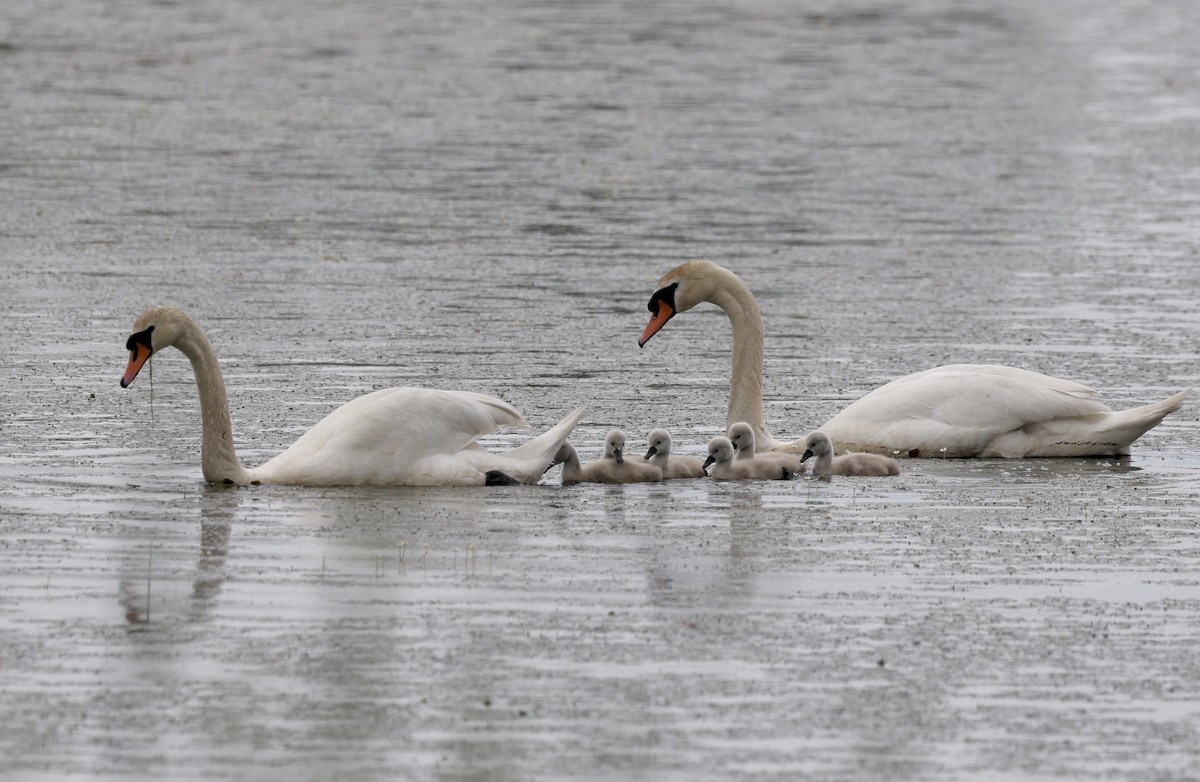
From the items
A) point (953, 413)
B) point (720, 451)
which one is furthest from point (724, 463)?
point (953, 413)

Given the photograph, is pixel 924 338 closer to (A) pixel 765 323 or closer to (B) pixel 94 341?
(A) pixel 765 323

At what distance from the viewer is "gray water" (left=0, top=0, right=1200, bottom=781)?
703 cm

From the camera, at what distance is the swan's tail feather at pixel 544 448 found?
10781 mm

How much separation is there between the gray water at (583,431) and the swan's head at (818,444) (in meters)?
0.27

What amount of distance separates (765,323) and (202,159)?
32.6ft

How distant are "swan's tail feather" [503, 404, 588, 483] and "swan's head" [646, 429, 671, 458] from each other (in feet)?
1.23

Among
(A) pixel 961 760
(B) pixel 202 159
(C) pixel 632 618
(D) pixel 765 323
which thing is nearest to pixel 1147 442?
(D) pixel 765 323

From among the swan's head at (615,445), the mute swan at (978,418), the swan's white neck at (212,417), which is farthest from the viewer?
the mute swan at (978,418)

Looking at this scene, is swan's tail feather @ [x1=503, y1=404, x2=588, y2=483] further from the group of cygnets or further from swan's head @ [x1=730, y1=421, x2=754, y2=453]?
swan's head @ [x1=730, y1=421, x2=754, y2=453]

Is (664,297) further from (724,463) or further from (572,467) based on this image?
(572,467)

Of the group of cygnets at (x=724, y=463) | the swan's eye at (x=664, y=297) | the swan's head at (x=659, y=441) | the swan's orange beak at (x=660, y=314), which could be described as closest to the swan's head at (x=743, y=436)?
the group of cygnets at (x=724, y=463)

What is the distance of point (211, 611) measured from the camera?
26.8ft

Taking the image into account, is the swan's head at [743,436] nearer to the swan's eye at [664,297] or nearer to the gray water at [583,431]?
the gray water at [583,431]

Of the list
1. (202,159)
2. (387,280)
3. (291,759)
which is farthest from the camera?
(202,159)
